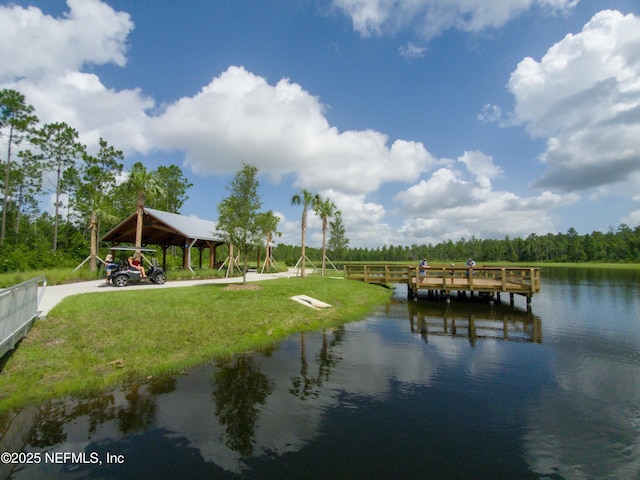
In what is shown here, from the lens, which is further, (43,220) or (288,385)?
(43,220)

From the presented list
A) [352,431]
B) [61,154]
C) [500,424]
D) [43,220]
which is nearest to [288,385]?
[352,431]

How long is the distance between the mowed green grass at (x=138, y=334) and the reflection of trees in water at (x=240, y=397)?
4.14 ft

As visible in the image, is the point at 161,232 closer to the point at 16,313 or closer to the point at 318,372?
the point at 16,313

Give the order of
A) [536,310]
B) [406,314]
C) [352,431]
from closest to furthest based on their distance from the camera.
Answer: [352,431], [406,314], [536,310]

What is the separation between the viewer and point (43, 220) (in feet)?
178

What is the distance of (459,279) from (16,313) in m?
25.2

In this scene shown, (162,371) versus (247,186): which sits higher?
(247,186)

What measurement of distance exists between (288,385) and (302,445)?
8.22 feet

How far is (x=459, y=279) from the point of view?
81.4 ft

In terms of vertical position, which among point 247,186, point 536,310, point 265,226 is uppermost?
point 247,186

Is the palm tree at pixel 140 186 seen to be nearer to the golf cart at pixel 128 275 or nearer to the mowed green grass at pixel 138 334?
the golf cart at pixel 128 275

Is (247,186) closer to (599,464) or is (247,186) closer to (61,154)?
(599,464)

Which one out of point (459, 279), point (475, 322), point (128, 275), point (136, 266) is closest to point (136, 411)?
point (128, 275)

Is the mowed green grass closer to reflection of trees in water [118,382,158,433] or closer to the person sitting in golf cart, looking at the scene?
reflection of trees in water [118,382,158,433]
